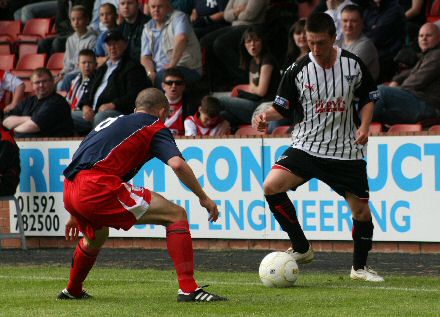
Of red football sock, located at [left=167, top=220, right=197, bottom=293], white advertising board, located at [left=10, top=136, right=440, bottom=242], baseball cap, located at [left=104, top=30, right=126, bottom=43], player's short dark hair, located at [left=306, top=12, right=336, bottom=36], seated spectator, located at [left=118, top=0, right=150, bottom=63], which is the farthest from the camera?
seated spectator, located at [left=118, top=0, right=150, bottom=63]

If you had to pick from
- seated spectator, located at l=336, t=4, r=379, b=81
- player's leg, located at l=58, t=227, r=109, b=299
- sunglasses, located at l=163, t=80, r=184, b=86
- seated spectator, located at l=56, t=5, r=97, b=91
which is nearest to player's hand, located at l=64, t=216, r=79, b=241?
player's leg, located at l=58, t=227, r=109, b=299

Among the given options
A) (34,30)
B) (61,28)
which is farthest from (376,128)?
(34,30)

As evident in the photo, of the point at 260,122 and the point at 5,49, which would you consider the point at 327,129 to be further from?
the point at 5,49

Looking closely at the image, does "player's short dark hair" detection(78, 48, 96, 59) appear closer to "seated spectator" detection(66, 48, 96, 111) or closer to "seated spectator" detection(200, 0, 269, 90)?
"seated spectator" detection(66, 48, 96, 111)

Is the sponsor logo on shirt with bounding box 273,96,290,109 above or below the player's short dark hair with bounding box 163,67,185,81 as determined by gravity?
below

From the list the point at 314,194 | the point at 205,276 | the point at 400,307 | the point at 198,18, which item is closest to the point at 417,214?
→ the point at 314,194

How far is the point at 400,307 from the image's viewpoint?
858cm

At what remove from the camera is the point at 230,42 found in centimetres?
1703

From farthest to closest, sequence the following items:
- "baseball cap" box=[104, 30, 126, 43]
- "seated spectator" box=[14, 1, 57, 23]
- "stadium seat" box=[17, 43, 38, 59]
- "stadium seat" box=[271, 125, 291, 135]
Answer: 1. "seated spectator" box=[14, 1, 57, 23]
2. "stadium seat" box=[17, 43, 38, 59]
3. "baseball cap" box=[104, 30, 126, 43]
4. "stadium seat" box=[271, 125, 291, 135]

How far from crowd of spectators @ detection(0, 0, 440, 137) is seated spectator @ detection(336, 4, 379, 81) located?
0.01m

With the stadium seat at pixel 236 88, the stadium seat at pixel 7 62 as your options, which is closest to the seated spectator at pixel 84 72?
the stadium seat at pixel 236 88

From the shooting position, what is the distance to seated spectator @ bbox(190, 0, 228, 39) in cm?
1800

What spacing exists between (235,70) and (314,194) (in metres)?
4.19

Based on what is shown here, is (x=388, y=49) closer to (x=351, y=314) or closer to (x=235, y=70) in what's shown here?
(x=235, y=70)
